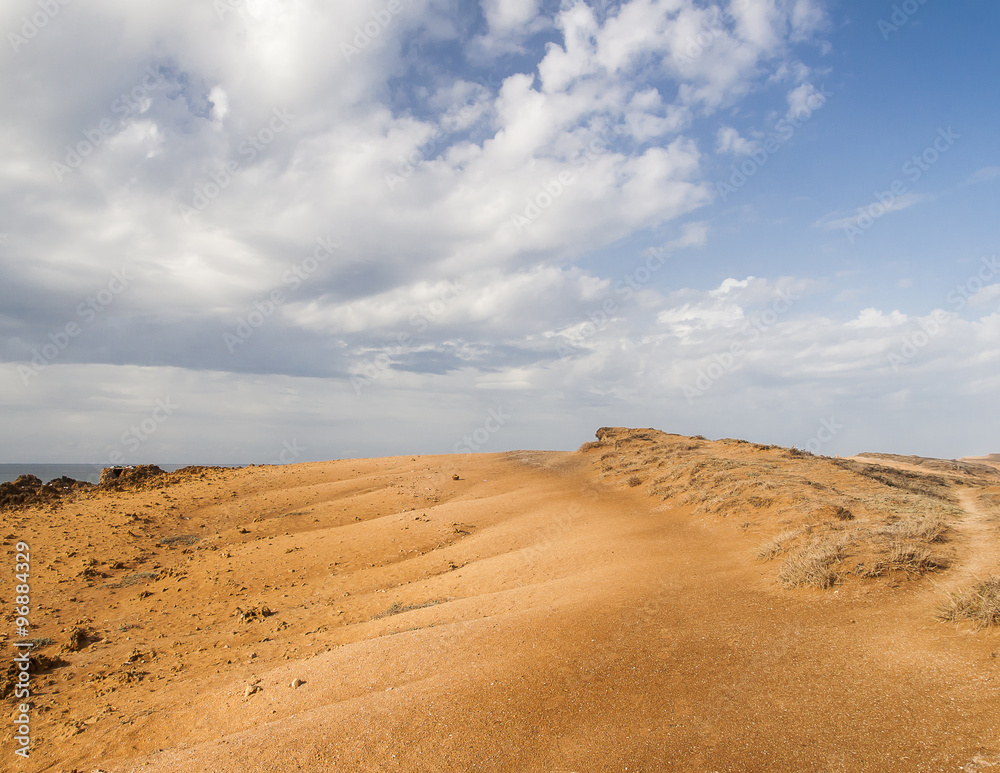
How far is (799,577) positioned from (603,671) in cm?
440

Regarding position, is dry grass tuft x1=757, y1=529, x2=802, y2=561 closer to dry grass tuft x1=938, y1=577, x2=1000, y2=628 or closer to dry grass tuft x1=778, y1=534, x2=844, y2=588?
dry grass tuft x1=778, y1=534, x2=844, y2=588

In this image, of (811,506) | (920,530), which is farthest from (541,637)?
(811,506)

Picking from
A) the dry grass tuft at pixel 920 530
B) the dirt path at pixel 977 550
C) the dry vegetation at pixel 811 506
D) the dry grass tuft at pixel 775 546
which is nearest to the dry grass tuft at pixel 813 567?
the dry vegetation at pixel 811 506

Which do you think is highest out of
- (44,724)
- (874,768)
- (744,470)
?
(744,470)

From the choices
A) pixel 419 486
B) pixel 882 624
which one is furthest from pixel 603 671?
pixel 419 486

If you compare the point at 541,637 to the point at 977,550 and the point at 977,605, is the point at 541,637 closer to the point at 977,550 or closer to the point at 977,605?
the point at 977,605

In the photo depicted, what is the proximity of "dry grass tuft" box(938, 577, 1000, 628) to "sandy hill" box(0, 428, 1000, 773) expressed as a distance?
0.03 m

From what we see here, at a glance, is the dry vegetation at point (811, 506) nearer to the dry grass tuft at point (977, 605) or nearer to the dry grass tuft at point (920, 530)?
the dry grass tuft at point (920, 530)

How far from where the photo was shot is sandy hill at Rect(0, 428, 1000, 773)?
17.3 feet

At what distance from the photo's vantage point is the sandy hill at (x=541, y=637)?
526cm

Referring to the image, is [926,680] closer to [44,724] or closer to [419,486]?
[44,724]

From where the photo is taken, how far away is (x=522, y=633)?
26.2 feet

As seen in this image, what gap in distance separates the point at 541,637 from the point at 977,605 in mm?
5798

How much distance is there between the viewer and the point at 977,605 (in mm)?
6574
